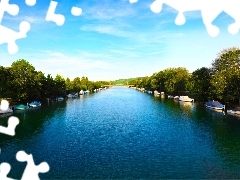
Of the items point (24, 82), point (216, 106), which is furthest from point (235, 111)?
point (24, 82)

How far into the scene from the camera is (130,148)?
33688mm

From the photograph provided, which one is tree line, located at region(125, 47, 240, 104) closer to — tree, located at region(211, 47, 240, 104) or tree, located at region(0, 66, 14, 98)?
tree, located at region(211, 47, 240, 104)

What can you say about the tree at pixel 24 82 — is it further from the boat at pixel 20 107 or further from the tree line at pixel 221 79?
the tree line at pixel 221 79

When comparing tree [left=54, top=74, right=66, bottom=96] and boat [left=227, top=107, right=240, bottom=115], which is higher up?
tree [left=54, top=74, right=66, bottom=96]

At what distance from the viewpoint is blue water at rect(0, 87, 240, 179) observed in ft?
83.4

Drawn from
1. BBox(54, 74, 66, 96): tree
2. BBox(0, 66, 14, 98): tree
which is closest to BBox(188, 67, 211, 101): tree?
BBox(54, 74, 66, 96): tree

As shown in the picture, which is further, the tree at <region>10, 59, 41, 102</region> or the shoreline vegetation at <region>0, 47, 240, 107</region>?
the tree at <region>10, 59, 41, 102</region>

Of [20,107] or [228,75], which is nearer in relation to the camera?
[228,75]

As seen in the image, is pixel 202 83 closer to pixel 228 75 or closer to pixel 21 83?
pixel 228 75

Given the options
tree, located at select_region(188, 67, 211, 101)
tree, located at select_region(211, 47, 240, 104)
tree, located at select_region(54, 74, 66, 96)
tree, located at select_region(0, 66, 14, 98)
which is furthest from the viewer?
tree, located at select_region(54, 74, 66, 96)

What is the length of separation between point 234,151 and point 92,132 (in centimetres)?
2052

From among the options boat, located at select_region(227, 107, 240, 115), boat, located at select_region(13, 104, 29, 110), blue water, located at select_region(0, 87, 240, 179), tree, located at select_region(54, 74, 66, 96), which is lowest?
blue water, located at select_region(0, 87, 240, 179)

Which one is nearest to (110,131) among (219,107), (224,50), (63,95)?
(219,107)

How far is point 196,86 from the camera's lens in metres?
86.9
